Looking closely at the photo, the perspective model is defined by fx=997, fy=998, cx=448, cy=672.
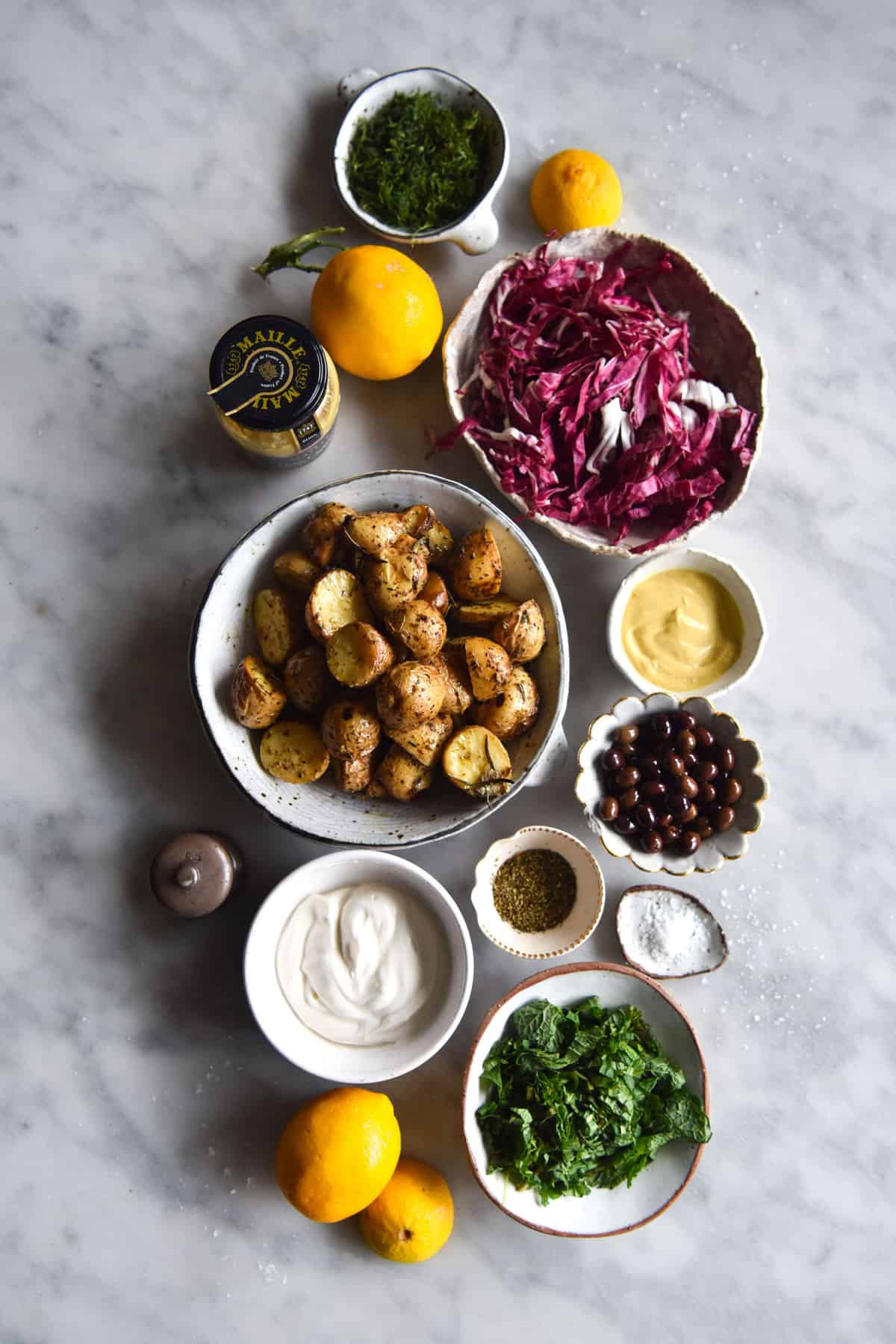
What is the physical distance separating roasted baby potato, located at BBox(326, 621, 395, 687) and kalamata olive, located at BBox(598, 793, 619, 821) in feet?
1.41

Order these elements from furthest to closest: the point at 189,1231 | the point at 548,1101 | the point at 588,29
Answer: the point at 588,29, the point at 189,1231, the point at 548,1101

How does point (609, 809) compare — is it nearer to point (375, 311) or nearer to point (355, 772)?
point (355, 772)

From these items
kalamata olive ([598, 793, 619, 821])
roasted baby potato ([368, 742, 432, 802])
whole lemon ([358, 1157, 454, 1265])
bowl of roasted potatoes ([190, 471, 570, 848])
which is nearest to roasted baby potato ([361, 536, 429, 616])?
bowl of roasted potatoes ([190, 471, 570, 848])

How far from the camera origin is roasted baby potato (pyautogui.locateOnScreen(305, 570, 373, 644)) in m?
1.48

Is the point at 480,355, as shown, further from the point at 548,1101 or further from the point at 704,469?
the point at 548,1101

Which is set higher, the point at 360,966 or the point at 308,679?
the point at 308,679

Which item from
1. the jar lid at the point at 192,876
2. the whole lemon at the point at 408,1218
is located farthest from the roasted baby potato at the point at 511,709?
the whole lemon at the point at 408,1218

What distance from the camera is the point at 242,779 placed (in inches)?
59.1

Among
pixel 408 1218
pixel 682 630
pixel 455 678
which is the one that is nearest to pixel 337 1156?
pixel 408 1218

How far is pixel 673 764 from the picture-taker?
1.61m

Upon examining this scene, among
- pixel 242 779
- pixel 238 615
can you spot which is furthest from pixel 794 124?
pixel 242 779

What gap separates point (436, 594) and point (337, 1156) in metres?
0.87

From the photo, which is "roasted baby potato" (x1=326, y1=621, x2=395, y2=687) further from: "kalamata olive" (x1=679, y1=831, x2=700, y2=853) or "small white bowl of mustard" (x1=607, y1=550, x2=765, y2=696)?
"kalamata olive" (x1=679, y1=831, x2=700, y2=853)

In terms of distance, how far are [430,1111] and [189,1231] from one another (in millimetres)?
458
